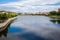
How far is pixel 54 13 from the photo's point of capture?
34406 millimetres

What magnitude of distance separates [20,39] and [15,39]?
0.90 feet

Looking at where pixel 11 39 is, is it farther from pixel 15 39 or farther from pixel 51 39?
pixel 51 39

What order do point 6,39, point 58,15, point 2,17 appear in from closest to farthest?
point 6,39 → point 2,17 → point 58,15

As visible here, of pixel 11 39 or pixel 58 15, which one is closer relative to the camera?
pixel 11 39

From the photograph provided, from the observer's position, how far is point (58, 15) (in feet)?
106

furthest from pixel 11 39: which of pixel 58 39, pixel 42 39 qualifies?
pixel 58 39

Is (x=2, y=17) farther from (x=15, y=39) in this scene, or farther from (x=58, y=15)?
(x=58, y=15)

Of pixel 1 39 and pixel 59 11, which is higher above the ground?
pixel 1 39

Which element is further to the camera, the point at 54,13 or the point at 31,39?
the point at 54,13

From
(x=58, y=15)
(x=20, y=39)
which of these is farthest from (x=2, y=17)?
(x=58, y=15)

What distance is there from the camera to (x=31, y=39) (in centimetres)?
689

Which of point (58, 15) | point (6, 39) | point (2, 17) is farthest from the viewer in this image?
point (58, 15)

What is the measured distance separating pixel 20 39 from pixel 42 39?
1.02 meters

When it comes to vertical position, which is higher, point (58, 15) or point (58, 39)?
point (58, 39)
